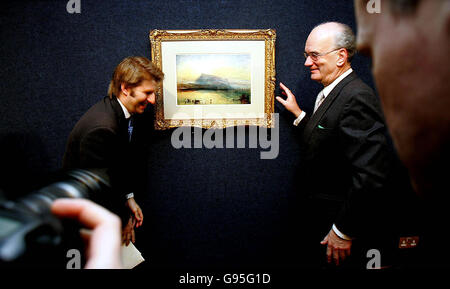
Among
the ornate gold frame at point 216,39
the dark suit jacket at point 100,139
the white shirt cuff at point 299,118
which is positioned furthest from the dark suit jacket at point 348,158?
the dark suit jacket at point 100,139

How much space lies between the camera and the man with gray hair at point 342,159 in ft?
4.47

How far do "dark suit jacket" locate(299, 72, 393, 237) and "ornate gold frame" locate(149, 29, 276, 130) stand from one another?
1.40ft

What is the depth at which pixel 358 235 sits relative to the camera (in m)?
1.45

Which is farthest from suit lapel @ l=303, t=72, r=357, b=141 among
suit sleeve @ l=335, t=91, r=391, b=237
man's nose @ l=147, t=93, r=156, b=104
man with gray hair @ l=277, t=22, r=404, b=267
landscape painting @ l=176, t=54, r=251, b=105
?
man's nose @ l=147, t=93, r=156, b=104

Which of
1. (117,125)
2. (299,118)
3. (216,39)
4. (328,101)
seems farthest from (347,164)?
(117,125)

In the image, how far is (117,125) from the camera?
1587mm

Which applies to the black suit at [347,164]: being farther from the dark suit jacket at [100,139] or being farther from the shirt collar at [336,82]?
the dark suit jacket at [100,139]

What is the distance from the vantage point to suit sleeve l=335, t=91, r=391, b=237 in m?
1.35

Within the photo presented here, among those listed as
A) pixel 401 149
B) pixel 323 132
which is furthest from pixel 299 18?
pixel 401 149

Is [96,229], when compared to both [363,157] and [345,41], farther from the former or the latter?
[345,41]

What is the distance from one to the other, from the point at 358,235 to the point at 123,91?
1.64 metres

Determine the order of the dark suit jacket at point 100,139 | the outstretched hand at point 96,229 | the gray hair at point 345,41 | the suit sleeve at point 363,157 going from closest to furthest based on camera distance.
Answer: the outstretched hand at point 96,229 < the suit sleeve at point 363,157 < the dark suit jacket at point 100,139 < the gray hair at point 345,41

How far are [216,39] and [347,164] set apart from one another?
3.91 ft

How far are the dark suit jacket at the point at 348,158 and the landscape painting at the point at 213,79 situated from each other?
59 cm
